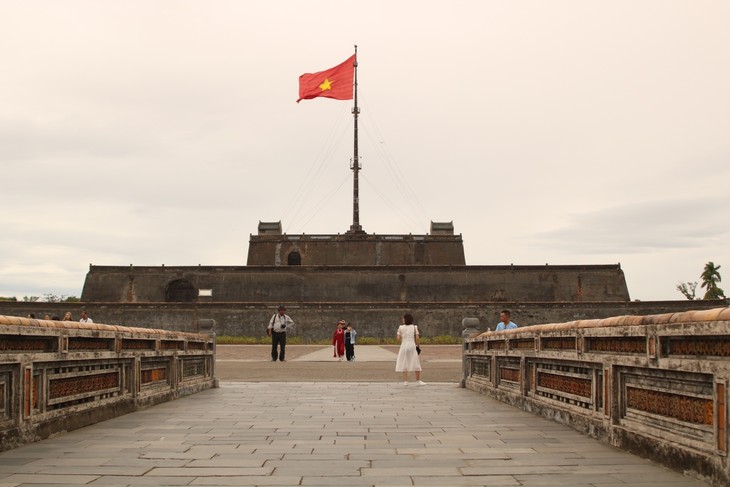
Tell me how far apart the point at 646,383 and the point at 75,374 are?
4922 mm

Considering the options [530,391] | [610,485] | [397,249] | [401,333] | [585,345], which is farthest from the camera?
[397,249]

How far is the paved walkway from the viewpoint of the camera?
4.86 meters

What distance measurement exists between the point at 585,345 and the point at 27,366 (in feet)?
15.1

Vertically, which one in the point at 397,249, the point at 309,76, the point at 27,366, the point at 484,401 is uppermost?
the point at 309,76

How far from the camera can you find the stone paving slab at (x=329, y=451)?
4.86 m

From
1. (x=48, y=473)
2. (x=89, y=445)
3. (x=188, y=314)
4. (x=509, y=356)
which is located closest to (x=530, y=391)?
(x=509, y=356)

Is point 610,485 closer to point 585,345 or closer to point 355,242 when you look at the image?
point 585,345

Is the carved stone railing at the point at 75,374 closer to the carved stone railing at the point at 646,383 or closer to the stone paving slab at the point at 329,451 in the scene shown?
the stone paving slab at the point at 329,451

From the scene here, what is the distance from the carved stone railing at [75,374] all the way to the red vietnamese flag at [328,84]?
105ft

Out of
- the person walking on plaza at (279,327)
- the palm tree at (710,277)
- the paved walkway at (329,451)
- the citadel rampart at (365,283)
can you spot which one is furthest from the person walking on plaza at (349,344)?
the palm tree at (710,277)

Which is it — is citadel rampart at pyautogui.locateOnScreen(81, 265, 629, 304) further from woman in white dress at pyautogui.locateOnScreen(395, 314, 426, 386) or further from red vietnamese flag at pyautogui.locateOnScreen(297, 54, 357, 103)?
woman in white dress at pyautogui.locateOnScreen(395, 314, 426, 386)

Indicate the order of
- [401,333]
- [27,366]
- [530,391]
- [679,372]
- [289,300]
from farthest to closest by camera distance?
[289,300], [401,333], [530,391], [27,366], [679,372]

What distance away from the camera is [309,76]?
41.9 metres

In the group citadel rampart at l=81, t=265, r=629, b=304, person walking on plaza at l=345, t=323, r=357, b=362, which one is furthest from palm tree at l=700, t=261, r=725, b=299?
person walking on plaza at l=345, t=323, r=357, b=362
